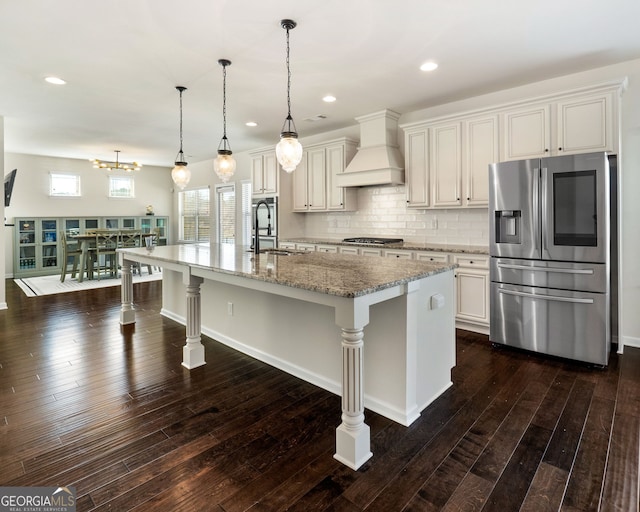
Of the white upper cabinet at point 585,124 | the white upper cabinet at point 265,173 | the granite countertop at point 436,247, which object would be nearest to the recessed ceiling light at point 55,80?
the white upper cabinet at point 265,173

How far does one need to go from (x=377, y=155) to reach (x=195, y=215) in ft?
19.7

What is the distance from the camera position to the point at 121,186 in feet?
30.7

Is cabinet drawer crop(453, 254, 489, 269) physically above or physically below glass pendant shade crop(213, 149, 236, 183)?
below

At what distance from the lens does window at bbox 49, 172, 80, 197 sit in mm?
8305

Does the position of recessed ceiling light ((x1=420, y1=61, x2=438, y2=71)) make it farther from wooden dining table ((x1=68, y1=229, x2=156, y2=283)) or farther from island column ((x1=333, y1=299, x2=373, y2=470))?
wooden dining table ((x1=68, y1=229, x2=156, y2=283))

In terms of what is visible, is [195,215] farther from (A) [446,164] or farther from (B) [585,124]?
(B) [585,124]

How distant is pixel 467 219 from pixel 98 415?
13.4ft

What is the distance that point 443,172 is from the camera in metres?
4.32

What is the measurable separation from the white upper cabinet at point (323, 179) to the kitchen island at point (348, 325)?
234 centimetres

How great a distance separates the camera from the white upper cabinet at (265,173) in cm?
605

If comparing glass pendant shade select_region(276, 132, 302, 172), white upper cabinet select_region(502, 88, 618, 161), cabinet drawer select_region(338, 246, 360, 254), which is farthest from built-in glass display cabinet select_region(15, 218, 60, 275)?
white upper cabinet select_region(502, 88, 618, 161)

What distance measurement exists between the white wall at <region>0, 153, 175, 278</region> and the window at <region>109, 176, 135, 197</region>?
0.38 ft

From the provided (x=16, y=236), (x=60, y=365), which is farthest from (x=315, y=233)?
(x=16, y=236)

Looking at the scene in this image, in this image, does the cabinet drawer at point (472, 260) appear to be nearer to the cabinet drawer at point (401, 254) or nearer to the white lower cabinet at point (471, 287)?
the white lower cabinet at point (471, 287)
